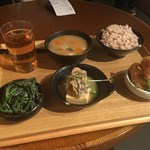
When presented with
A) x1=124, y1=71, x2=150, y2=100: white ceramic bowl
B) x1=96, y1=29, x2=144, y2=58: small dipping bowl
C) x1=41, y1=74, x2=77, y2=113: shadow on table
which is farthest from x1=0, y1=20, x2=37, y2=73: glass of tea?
x1=124, y1=71, x2=150, y2=100: white ceramic bowl

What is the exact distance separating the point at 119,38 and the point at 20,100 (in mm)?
572

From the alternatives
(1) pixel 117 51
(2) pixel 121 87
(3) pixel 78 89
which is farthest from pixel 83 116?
(1) pixel 117 51

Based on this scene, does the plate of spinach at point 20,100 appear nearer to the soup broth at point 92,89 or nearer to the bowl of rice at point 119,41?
the soup broth at point 92,89

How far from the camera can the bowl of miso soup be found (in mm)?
1130

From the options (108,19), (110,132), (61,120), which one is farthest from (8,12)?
(110,132)

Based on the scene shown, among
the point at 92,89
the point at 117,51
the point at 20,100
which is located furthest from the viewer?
the point at 117,51

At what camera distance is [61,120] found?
92cm

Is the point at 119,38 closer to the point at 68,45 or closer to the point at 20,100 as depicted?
the point at 68,45

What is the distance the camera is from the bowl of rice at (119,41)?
1.17 metres

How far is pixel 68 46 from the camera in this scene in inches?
48.5

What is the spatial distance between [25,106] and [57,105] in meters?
0.14

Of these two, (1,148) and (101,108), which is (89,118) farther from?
(1,148)

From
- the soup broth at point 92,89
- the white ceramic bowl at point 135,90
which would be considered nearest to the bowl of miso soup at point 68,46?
the soup broth at point 92,89

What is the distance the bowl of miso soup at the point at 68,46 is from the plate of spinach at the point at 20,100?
0.67 feet
